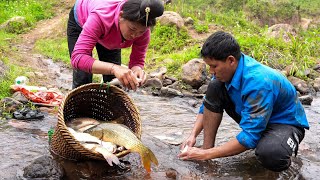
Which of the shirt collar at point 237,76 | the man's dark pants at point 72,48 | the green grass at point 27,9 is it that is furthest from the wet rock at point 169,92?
the green grass at point 27,9

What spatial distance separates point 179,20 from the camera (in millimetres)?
10734

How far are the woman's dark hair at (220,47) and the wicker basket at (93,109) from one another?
1049 millimetres

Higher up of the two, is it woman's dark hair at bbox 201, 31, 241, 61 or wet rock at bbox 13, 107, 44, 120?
woman's dark hair at bbox 201, 31, 241, 61

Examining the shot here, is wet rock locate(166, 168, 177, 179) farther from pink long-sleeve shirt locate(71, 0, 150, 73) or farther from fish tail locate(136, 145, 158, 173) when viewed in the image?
pink long-sleeve shirt locate(71, 0, 150, 73)

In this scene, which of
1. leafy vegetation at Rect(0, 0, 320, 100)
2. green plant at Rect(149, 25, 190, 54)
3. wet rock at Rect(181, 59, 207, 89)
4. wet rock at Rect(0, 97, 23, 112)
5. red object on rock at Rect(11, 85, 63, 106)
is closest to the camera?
wet rock at Rect(0, 97, 23, 112)

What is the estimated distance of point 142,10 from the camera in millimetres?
3311

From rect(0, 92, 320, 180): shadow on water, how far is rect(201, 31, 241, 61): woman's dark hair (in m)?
1.17

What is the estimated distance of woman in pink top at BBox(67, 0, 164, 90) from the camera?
3.32 m

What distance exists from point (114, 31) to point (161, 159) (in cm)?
137

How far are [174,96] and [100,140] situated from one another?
12.0ft

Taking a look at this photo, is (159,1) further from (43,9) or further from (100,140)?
(43,9)

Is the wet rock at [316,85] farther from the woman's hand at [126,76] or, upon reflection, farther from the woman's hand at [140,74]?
the woman's hand at [126,76]

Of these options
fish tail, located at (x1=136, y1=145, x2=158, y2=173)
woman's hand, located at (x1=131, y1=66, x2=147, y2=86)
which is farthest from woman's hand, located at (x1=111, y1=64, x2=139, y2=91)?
fish tail, located at (x1=136, y1=145, x2=158, y2=173)

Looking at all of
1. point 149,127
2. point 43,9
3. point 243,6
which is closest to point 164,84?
point 149,127
